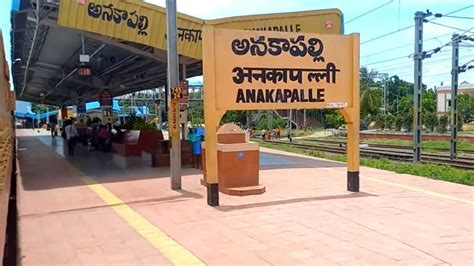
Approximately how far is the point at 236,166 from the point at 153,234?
10.4ft

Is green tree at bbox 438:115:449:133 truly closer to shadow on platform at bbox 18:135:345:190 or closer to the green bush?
the green bush

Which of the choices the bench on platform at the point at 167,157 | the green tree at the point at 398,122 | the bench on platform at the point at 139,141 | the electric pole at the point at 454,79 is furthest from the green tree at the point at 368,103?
the bench on platform at the point at 167,157

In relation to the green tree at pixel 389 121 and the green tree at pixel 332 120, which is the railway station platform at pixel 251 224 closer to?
the green tree at pixel 389 121

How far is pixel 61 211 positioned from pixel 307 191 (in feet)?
14.6

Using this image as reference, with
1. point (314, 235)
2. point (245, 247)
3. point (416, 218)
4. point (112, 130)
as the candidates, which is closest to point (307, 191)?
point (416, 218)

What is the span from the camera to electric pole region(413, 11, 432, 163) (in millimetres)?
17266

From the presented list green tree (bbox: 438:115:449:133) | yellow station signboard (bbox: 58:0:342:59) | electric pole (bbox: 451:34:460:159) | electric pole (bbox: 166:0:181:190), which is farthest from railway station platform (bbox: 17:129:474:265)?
green tree (bbox: 438:115:449:133)

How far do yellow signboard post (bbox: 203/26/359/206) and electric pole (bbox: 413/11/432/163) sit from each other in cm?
911

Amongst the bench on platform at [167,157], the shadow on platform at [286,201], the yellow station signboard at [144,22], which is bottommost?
the shadow on platform at [286,201]

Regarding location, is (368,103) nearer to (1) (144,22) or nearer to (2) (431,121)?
(2) (431,121)

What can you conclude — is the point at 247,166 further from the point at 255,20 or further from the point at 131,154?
the point at 131,154

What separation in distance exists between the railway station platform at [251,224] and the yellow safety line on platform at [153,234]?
1 centimetres

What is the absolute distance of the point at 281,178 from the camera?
450 inches

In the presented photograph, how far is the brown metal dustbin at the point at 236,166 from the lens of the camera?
9.11 meters
